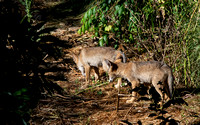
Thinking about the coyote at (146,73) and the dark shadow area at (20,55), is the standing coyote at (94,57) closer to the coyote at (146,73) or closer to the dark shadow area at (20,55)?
the coyote at (146,73)

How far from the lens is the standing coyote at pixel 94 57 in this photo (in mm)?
6781

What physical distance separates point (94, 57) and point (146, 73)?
2.23 meters

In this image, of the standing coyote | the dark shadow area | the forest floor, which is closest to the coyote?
the forest floor

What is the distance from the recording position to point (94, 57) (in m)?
7.21

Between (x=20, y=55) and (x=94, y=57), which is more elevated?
(x=20, y=55)

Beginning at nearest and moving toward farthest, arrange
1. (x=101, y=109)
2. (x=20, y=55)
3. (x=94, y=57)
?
(x=20, y=55) < (x=101, y=109) < (x=94, y=57)

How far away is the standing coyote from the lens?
678cm

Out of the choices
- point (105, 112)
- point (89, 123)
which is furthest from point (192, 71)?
point (89, 123)

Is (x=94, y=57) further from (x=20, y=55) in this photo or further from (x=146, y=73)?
(x=20, y=55)

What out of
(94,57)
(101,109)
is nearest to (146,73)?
(101,109)

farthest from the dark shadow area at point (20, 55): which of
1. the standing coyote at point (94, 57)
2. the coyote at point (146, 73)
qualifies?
the standing coyote at point (94, 57)

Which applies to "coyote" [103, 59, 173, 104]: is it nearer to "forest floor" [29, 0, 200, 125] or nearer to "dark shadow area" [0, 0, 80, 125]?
"forest floor" [29, 0, 200, 125]

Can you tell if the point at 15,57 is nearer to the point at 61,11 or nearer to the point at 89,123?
the point at 89,123

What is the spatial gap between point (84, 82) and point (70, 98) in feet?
5.71
